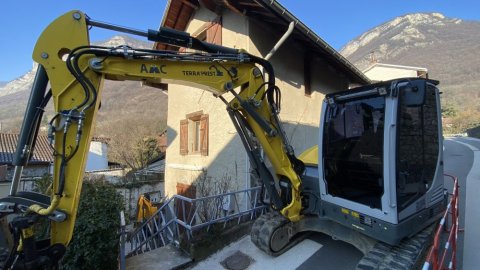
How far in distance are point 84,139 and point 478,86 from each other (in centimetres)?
7363

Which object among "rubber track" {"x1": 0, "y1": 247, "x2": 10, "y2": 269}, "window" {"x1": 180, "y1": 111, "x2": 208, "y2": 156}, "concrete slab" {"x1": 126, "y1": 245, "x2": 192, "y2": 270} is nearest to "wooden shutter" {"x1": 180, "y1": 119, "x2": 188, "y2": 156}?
"window" {"x1": 180, "y1": 111, "x2": 208, "y2": 156}

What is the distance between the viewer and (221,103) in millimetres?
8586

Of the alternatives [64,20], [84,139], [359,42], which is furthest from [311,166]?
[359,42]

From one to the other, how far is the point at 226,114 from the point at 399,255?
5698 millimetres

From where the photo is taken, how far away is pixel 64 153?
2.97 m

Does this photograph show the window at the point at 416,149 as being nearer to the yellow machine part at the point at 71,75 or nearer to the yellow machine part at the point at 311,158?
the yellow machine part at the point at 311,158

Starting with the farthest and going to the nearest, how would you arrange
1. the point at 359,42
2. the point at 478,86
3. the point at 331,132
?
the point at 359,42, the point at 478,86, the point at 331,132

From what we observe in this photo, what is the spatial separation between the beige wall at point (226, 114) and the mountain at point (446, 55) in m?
28.5

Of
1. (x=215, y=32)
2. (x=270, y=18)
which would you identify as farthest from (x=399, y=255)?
(x=215, y=32)

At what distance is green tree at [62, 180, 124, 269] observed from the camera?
4.33m

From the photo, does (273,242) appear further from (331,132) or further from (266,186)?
(331,132)

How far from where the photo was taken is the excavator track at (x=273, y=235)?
4.69m

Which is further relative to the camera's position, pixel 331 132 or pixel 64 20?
pixel 331 132

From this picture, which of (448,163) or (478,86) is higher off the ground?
(478,86)
